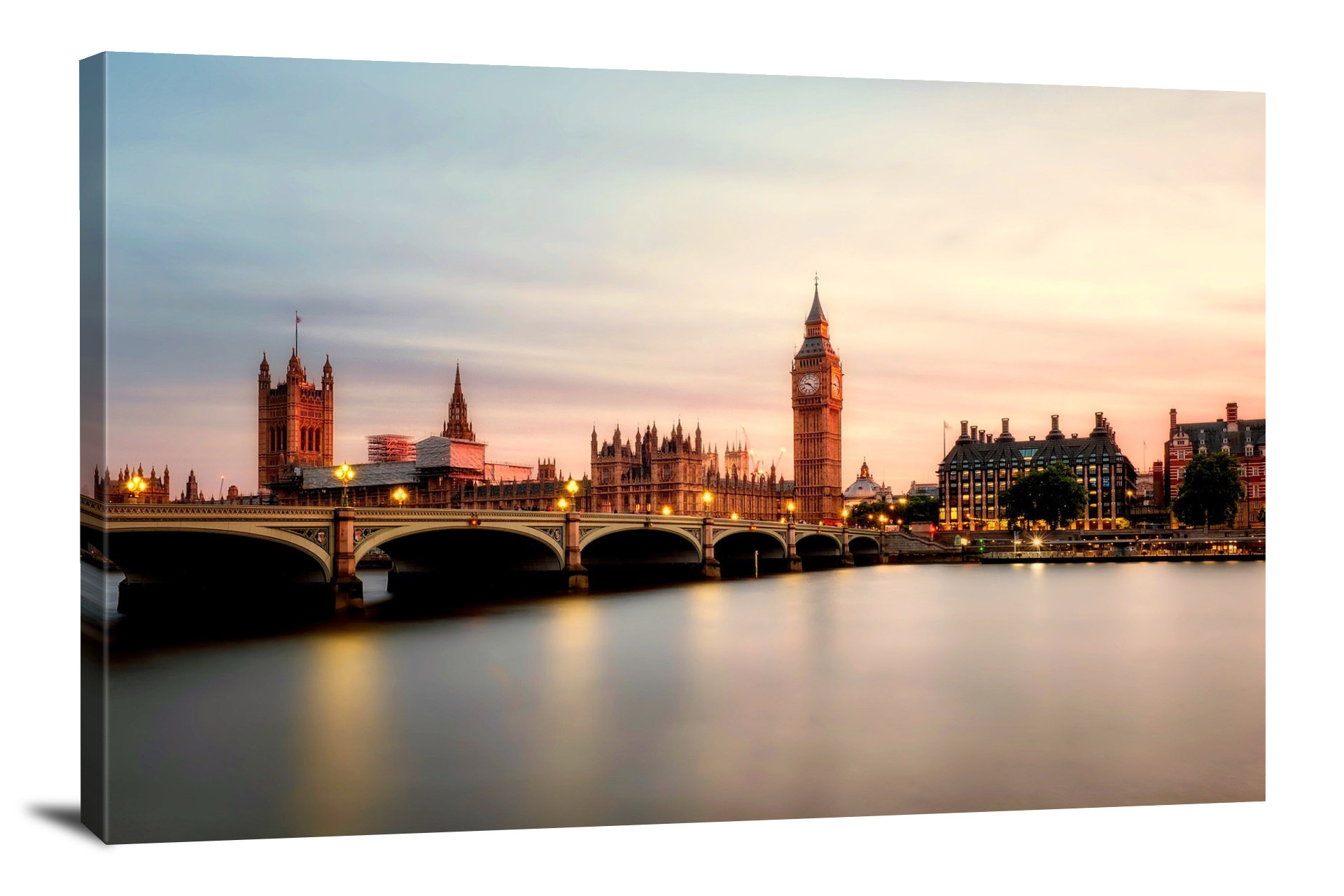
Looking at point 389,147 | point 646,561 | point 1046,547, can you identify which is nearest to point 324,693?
point 389,147

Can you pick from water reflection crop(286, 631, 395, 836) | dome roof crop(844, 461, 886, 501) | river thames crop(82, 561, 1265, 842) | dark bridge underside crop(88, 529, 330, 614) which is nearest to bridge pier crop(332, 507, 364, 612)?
dark bridge underside crop(88, 529, 330, 614)

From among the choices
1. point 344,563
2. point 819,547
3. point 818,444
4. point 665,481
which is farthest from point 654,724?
point 818,444

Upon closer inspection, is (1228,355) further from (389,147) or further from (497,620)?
(497,620)

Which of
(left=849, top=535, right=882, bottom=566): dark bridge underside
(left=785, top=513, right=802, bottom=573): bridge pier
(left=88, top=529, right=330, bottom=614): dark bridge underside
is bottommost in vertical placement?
(left=849, top=535, right=882, bottom=566): dark bridge underside

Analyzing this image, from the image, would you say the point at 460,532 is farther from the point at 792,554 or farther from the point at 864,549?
the point at 864,549

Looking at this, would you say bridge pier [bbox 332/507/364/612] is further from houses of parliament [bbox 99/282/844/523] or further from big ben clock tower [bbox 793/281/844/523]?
big ben clock tower [bbox 793/281/844/523]
